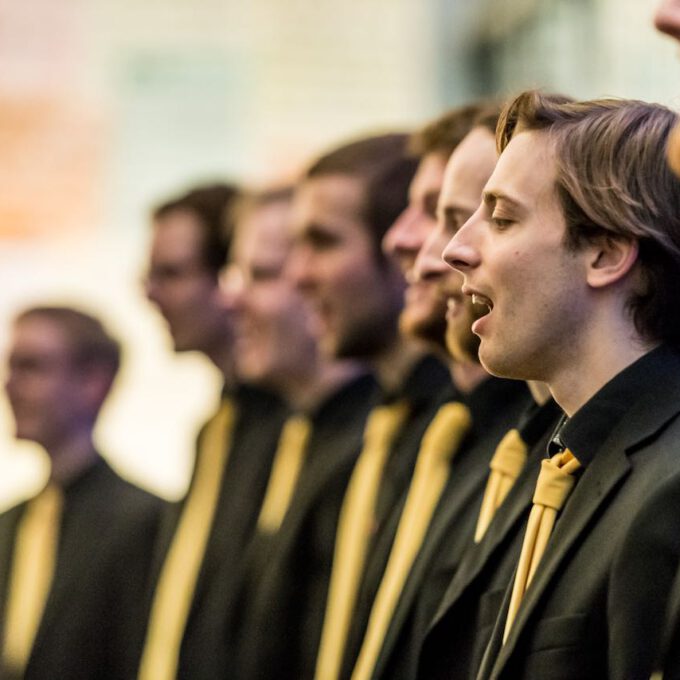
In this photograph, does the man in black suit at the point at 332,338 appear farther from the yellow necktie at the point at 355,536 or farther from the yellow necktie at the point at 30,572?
the yellow necktie at the point at 30,572

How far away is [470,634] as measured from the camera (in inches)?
96.7

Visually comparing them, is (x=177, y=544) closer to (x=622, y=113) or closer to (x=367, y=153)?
(x=367, y=153)

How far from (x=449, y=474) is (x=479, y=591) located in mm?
656

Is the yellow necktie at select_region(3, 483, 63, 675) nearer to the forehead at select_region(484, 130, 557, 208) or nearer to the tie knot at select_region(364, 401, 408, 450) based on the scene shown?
the tie knot at select_region(364, 401, 408, 450)

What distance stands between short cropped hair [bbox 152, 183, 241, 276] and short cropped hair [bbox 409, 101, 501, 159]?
6.53ft

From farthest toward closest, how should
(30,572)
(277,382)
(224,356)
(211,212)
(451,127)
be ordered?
(211,212), (224,356), (30,572), (277,382), (451,127)

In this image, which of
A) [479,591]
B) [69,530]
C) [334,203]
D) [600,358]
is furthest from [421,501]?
[69,530]

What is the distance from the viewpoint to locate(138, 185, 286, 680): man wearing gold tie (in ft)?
14.6

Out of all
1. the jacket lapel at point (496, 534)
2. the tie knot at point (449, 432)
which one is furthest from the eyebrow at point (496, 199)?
the tie knot at point (449, 432)

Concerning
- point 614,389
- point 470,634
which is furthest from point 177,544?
point 614,389

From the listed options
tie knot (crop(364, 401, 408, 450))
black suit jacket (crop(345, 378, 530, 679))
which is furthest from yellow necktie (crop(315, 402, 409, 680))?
black suit jacket (crop(345, 378, 530, 679))

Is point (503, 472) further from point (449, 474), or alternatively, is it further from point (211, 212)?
point (211, 212)

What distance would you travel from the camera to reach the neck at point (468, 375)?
306cm

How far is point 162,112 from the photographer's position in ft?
26.1
